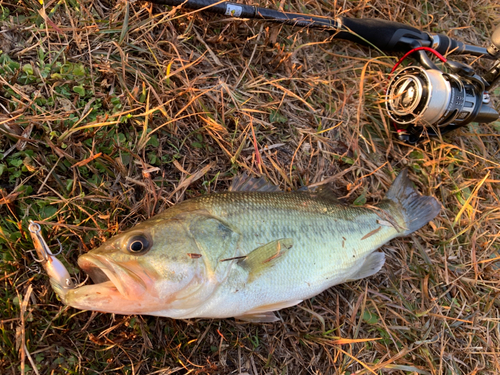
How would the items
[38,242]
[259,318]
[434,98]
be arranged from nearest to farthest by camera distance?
[38,242] < [259,318] < [434,98]

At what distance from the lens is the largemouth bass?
159cm

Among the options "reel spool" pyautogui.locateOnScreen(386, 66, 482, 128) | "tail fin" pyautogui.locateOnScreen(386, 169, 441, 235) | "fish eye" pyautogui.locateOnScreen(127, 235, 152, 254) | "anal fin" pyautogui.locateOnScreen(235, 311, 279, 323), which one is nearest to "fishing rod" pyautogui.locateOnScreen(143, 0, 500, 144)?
"reel spool" pyautogui.locateOnScreen(386, 66, 482, 128)

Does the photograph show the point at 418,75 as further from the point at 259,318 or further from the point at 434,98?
the point at 259,318

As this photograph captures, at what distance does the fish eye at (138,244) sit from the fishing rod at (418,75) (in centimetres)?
183

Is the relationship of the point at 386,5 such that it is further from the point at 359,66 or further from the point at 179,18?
the point at 179,18

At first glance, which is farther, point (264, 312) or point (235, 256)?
point (264, 312)

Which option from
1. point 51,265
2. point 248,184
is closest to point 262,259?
point 248,184

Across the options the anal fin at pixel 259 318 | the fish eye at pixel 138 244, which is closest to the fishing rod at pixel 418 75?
the fish eye at pixel 138 244

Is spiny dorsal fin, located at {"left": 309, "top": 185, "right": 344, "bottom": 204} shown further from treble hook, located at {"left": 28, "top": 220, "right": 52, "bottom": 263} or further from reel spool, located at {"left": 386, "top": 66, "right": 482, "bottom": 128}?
treble hook, located at {"left": 28, "top": 220, "right": 52, "bottom": 263}

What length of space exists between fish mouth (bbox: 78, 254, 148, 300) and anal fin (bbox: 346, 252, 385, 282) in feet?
5.49

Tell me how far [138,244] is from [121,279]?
20 cm

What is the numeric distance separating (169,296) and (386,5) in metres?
3.75

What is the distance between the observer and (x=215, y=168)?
248 centimetres

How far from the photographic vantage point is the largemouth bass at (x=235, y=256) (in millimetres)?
1591
